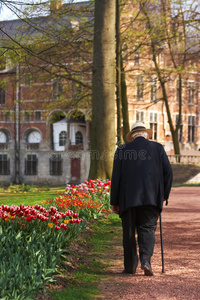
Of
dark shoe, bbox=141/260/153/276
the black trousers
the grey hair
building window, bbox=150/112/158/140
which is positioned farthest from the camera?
building window, bbox=150/112/158/140

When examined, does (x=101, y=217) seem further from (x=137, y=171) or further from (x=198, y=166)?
(x=198, y=166)

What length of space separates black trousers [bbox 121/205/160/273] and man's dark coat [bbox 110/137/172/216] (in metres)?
0.12

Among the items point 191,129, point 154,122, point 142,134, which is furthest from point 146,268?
point 191,129

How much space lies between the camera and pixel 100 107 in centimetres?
1334

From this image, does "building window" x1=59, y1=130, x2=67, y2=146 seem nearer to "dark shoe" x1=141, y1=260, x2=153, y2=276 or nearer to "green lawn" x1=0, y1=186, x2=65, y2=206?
"green lawn" x1=0, y1=186, x2=65, y2=206

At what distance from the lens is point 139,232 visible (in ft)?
19.9

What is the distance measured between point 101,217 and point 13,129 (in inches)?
1388

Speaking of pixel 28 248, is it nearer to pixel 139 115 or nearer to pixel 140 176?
pixel 140 176

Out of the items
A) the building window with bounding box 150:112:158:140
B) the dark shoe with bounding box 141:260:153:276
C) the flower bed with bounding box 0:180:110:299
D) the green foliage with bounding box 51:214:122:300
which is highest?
the building window with bounding box 150:112:158:140

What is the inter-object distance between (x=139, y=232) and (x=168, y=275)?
643 mm

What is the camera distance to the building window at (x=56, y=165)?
1713 inches

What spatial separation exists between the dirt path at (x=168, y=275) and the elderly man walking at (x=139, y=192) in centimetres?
30

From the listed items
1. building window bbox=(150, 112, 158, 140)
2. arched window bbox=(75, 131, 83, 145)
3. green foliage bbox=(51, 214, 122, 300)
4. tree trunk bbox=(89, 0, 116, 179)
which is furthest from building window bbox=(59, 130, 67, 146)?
green foliage bbox=(51, 214, 122, 300)

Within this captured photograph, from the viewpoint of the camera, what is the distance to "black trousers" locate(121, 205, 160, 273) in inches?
235
